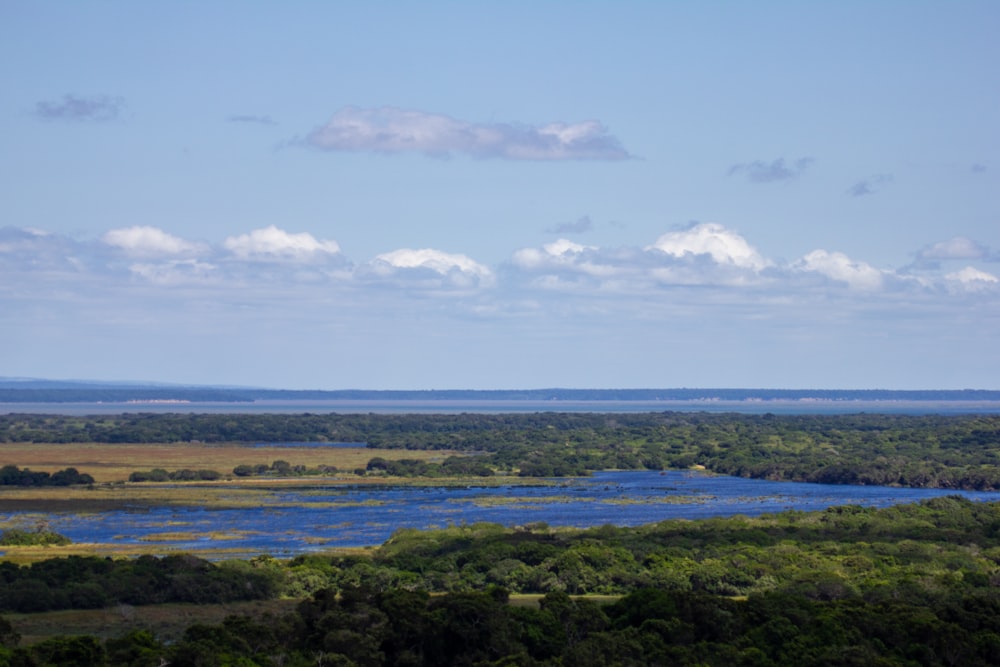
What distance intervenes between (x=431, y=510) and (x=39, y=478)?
159 feet

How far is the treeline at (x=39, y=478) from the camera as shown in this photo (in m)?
134

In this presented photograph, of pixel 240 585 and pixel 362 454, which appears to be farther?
pixel 362 454

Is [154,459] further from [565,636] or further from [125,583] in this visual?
[565,636]

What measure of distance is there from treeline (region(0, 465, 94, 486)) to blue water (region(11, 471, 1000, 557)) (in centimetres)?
2429

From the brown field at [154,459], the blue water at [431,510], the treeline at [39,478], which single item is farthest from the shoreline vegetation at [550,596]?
the brown field at [154,459]

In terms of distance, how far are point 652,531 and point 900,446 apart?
11465cm

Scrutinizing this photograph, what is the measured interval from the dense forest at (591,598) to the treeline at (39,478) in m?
64.1

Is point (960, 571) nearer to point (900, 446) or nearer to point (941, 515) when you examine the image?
point (941, 515)

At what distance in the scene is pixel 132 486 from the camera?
135 meters

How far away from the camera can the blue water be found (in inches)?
3580

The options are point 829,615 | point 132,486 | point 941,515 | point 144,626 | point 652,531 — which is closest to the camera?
point 829,615

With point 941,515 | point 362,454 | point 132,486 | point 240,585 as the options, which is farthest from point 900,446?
point 240,585

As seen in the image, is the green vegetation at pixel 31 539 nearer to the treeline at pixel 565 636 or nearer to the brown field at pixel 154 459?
the treeline at pixel 565 636

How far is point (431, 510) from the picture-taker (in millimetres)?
112125
